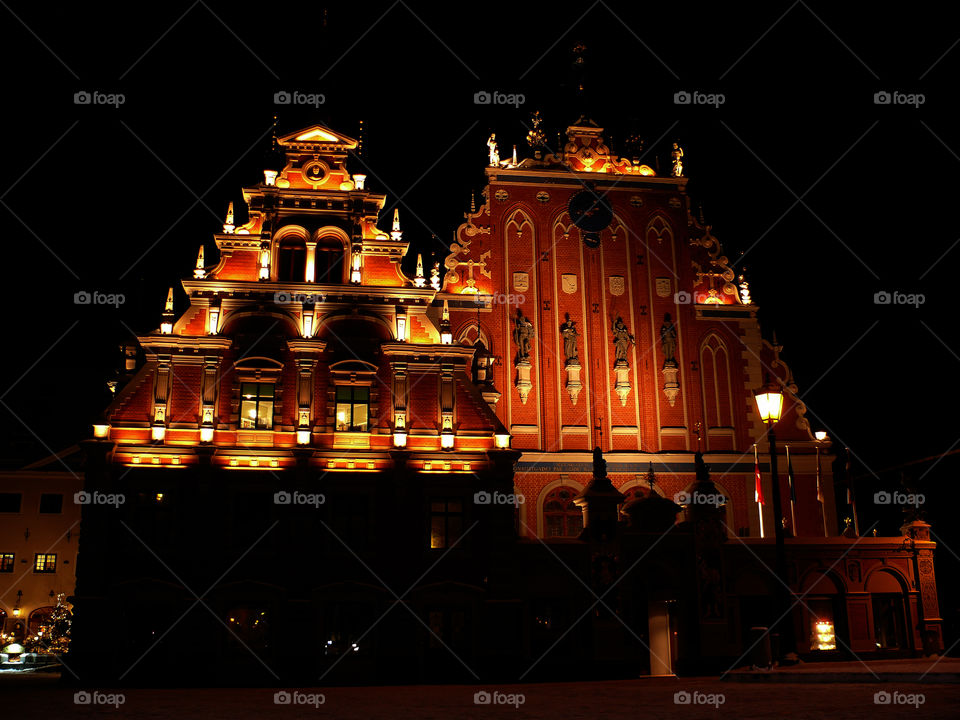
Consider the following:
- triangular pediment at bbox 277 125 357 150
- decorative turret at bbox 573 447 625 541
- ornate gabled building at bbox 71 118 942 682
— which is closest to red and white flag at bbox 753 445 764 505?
ornate gabled building at bbox 71 118 942 682

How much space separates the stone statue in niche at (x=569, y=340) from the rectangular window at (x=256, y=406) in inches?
509

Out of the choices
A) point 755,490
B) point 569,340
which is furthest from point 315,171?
point 755,490

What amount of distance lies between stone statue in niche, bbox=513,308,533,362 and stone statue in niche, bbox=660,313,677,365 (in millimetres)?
5688

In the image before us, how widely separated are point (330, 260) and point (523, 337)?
30.0 ft

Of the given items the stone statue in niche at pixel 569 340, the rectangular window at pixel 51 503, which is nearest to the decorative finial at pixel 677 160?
the stone statue in niche at pixel 569 340

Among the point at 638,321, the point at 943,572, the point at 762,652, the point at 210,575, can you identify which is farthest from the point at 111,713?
the point at 943,572

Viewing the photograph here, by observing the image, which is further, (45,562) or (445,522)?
(45,562)

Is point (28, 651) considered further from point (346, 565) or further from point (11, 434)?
point (346, 565)

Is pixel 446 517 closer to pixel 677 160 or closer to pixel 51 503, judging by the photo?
pixel 677 160

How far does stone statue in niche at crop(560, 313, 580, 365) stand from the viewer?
37.0 meters

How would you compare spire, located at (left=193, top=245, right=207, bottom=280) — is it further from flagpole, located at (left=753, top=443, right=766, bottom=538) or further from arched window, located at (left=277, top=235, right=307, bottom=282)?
flagpole, located at (left=753, top=443, right=766, bottom=538)

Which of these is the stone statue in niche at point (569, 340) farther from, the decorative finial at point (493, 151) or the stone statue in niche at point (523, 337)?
the decorative finial at point (493, 151)

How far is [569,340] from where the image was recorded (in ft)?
122

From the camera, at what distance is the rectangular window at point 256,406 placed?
2920 centimetres
